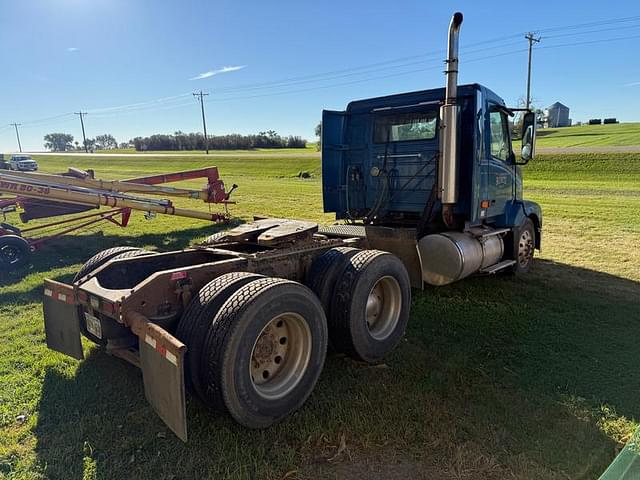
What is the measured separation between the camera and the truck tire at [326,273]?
406cm

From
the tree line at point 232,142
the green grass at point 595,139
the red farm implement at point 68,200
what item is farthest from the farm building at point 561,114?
the red farm implement at point 68,200

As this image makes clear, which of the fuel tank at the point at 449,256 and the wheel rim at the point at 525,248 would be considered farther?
the wheel rim at the point at 525,248

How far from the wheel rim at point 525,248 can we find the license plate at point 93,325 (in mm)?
5960

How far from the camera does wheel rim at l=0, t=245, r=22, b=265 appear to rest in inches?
281

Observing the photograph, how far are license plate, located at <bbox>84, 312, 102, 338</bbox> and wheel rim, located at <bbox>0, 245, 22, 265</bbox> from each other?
4497mm

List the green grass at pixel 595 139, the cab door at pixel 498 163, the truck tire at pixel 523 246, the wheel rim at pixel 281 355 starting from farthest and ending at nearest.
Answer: the green grass at pixel 595 139, the truck tire at pixel 523 246, the cab door at pixel 498 163, the wheel rim at pixel 281 355

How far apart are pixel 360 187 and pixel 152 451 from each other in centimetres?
485

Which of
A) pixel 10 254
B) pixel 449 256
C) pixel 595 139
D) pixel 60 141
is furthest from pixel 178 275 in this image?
pixel 60 141

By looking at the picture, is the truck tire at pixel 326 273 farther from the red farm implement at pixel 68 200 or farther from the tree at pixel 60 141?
the tree at pixel 60 141

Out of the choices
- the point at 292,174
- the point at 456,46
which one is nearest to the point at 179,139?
the point at 292,174

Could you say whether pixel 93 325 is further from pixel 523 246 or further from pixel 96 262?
pixel 523 246

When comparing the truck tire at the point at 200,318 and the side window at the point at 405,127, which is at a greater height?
the side window at the point at 405,127

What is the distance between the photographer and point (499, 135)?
6.65 metres

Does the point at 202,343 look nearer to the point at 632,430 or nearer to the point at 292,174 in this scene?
the point at 632,430
